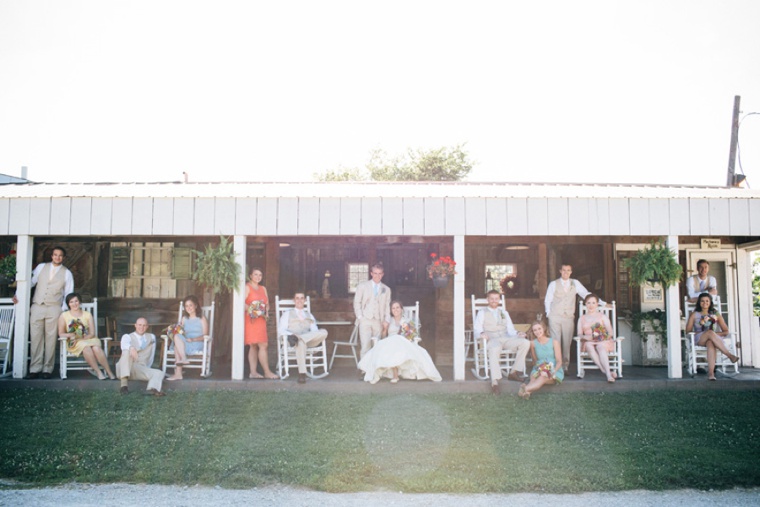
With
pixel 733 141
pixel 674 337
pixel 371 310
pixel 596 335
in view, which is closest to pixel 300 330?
pixel 371 310

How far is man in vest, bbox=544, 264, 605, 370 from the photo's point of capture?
7.87 metres

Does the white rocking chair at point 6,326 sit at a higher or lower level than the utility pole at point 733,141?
lower

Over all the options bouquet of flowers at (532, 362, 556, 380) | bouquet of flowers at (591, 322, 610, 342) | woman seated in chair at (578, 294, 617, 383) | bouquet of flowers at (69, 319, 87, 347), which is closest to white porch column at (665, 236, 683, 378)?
woman seated in chair at (578, 294, 617, 383)

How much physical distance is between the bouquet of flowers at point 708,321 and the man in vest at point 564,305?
1.27 meters

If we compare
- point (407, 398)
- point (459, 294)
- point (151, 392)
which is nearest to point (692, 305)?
point (459, 294)

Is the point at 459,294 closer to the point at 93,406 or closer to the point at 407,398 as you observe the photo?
the point at 407,398

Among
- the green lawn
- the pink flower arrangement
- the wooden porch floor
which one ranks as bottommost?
the green lawn

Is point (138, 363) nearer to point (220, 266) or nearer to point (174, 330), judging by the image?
point (174, 330)

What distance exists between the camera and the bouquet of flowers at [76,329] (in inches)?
287

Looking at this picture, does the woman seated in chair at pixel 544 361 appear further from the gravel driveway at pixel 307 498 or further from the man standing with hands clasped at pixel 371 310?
the gravel driveway at pixel 307 498

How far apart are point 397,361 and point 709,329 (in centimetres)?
407

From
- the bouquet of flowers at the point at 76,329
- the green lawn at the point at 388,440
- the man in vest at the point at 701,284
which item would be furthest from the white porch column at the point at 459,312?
the bouquet of flowers at the point at 76,329

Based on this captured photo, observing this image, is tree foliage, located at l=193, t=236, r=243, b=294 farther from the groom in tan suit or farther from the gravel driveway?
the gravel driveway

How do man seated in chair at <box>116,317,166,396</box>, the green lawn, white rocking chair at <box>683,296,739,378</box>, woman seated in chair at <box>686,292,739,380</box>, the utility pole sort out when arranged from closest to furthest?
the green lawn
man seated in chair at <box>116,317,166,396</box>
woman seated in chair at <box>686,292,739,380</box>
white rocking chair at <box>683,296,739,378</box>
the utility pole
